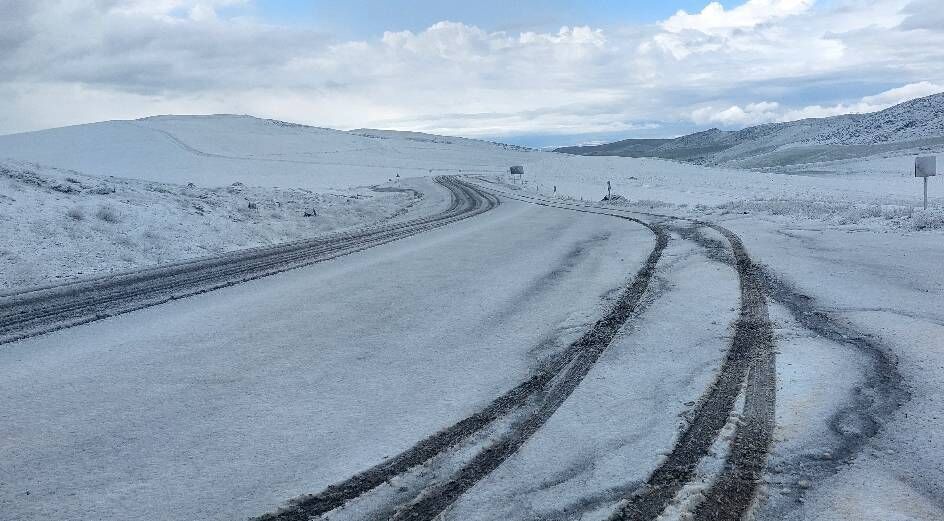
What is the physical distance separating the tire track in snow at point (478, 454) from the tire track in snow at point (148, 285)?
241 inches

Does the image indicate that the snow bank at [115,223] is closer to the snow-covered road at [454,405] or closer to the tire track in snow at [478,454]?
the snow-covered road at [454,405]

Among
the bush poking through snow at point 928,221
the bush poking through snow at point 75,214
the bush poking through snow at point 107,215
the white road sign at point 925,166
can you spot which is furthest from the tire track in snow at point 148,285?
the white road sign at point 925,166

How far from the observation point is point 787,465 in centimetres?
393

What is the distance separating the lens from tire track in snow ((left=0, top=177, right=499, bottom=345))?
361 inches

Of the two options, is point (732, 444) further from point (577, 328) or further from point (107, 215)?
point (107, 215)

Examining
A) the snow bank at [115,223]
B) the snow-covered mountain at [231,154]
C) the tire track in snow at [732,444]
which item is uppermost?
the snow-covered mountain at [231,154]

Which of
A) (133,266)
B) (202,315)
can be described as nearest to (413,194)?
(133,266)

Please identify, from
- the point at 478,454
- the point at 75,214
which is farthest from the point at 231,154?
the point at 478,454

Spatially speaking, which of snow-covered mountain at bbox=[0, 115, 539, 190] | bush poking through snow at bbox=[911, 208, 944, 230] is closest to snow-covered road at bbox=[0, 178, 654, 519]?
bush poking through snow at bbox=[911, 208, 944, 230]

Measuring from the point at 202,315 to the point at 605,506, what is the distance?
679 centimetres

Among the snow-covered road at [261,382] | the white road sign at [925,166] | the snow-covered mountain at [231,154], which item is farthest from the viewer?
the snow-covered mountain at [231,154]

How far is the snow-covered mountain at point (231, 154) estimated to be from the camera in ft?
195

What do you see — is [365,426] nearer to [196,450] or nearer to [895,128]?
[196,450]

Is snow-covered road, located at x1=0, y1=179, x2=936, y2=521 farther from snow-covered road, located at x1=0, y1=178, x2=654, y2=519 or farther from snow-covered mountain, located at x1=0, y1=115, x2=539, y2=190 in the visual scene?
snow-covered mountain, located at x1=0, y1=115, x2=539, y2=190
